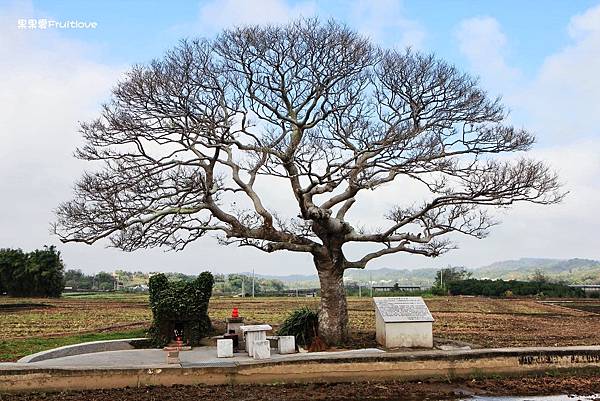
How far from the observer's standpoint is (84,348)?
14.2m

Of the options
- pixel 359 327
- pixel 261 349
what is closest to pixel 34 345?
pixel 261 349

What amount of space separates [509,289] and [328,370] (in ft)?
138

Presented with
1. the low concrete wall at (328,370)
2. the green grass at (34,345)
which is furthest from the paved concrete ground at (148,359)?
the green grass at (34,345)

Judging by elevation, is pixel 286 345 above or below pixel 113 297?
below

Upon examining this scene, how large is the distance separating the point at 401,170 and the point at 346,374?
4.77 meters

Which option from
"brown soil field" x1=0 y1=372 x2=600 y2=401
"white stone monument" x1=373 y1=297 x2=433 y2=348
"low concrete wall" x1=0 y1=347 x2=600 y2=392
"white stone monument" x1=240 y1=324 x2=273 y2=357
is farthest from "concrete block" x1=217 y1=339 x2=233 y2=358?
"white stone monument" x1=373 y1=297 x2=433 y2=348

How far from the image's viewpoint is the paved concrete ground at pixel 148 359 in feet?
35.7

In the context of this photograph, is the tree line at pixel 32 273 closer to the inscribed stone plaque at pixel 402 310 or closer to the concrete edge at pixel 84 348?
the concrete edge at pixel 84 348

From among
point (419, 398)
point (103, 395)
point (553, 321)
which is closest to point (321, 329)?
point (419, 398)

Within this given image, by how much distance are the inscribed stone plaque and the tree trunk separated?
86 cm

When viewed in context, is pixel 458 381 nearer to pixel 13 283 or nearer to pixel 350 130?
pixel 350 130

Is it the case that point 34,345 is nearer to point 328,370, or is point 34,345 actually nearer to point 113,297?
point 328,370

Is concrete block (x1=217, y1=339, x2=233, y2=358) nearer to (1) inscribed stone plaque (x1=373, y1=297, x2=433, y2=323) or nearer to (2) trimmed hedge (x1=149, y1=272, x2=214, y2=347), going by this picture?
(2) trimmed hedge (x1=149, y1=272, x2=214, y2=347)

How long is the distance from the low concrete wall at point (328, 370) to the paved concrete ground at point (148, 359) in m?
0.25
